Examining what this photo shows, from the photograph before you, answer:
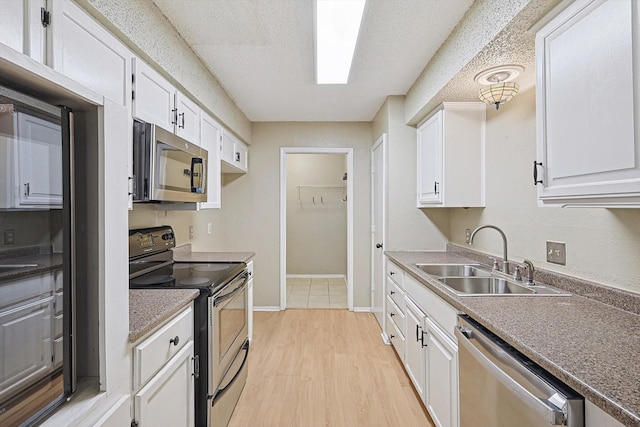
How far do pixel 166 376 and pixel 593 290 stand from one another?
6.17 feet

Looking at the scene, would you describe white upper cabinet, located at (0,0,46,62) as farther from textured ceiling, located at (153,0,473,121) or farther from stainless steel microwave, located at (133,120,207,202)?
textured ceiling, located at (153,0,473,121)

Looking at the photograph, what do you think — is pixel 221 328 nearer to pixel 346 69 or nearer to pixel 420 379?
pixel 420 379

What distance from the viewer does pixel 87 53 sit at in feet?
4.20

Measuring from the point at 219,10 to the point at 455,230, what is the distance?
100 inches

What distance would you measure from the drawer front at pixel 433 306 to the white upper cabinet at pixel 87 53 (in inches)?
72.4

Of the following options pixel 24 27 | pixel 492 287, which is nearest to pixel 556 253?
pixel 492 287

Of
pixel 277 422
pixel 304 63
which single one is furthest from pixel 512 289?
pixel 304 63

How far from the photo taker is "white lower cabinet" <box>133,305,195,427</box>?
1.14 m

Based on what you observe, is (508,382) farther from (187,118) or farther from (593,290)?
(187,118)

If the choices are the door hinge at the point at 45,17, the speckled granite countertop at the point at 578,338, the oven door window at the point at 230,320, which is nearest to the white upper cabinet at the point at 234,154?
the oven door window at the point at 230,320

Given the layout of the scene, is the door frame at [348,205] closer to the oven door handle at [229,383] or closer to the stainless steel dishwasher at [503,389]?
the oven door handle at [229,383]

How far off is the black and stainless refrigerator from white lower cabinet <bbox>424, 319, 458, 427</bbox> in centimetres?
152

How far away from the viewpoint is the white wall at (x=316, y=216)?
244 inches

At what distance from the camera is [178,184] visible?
1.92m
